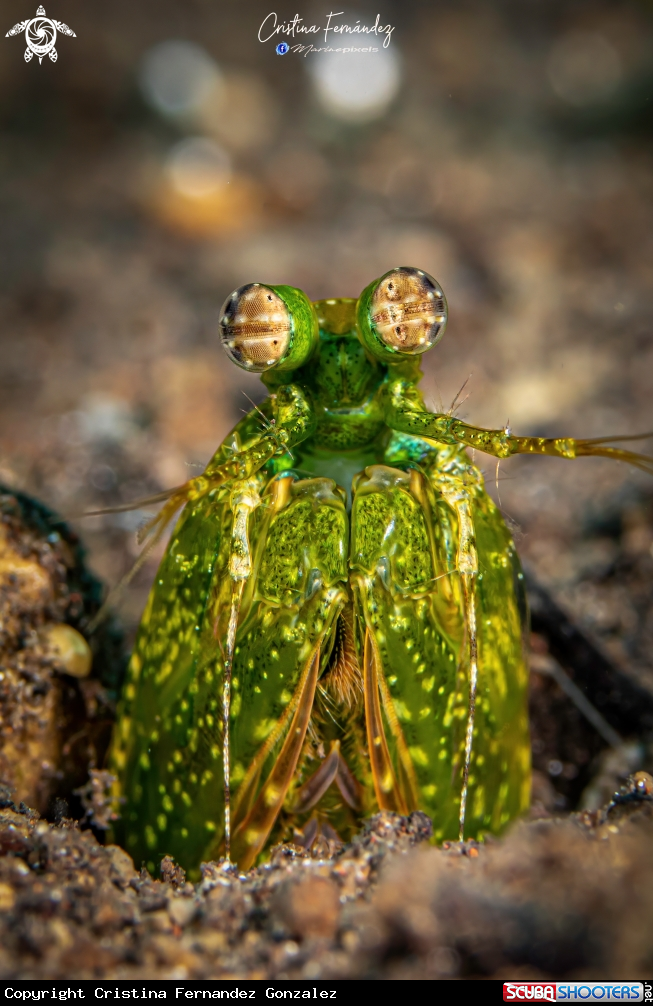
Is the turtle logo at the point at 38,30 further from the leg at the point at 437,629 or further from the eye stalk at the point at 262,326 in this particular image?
the leg at the point at 437,629

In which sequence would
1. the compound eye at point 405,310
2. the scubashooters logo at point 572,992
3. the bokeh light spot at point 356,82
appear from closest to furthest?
the scubashooters logo at point 572,992
the compound eye at point 405,310
the bokeh light spot at point 356,82

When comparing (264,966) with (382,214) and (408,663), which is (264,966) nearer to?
(408,663)

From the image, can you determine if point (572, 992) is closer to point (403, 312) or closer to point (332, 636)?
point (332, 636)

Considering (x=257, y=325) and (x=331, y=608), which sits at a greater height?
(x=257, y=325)

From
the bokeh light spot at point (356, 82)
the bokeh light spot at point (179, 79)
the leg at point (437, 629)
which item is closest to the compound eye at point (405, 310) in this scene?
the leg at point (437, 629)

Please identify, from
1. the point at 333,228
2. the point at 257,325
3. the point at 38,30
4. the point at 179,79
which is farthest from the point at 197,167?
the point at 257,325
